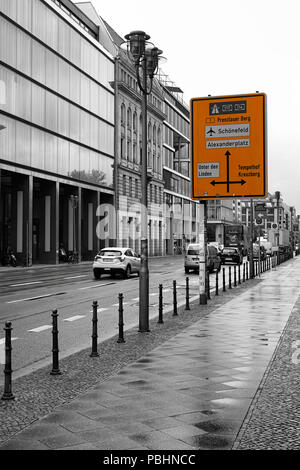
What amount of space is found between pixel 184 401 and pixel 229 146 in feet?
38.1

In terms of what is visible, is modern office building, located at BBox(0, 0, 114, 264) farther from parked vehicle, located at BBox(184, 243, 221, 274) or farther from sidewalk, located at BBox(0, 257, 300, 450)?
sidewalk, located at BBox(0, 257, 300, 450)

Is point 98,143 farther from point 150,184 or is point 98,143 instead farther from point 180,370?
point 180,370

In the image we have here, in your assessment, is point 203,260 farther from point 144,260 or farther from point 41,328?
point 41,328

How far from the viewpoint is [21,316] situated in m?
13.7

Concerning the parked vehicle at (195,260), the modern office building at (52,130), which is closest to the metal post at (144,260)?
the parked vehicle at (195,260)

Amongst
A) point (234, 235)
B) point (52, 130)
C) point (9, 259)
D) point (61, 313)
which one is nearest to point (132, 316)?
point (61, 313)

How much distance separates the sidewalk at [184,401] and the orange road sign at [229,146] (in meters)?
6.98

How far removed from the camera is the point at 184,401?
5.98 metres

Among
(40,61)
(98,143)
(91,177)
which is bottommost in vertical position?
(91,177)

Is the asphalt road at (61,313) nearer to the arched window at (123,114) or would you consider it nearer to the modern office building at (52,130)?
the modern office building at (52,130)

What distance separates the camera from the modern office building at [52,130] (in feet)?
135

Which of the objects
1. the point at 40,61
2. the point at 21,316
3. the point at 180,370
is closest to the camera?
the point at 180,370
